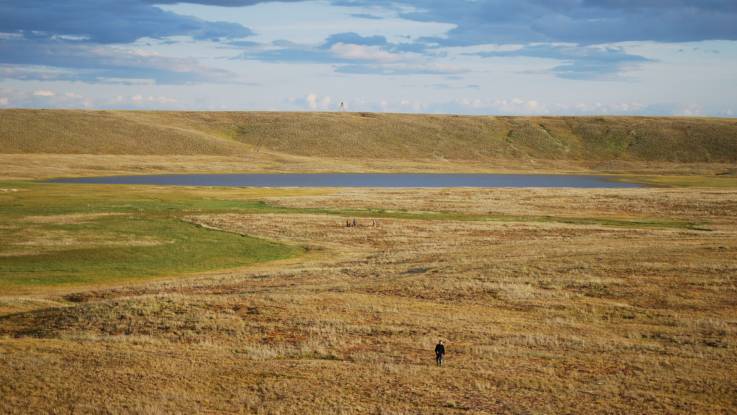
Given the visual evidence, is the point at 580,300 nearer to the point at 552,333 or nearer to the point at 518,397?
the point at 552,333

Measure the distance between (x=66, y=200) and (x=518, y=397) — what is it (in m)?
70.9

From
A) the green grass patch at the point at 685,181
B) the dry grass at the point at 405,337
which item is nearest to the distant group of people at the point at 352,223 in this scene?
the dry grass at the point at 405,337

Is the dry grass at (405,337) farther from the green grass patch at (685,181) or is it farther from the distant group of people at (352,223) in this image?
the green grass patch at (685,181)

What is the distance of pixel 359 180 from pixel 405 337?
109 metres

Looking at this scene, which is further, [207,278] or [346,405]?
[207,278]

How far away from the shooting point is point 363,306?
96.3 ft

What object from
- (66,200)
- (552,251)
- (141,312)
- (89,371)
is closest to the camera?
(89,371)

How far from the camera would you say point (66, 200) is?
77.8m

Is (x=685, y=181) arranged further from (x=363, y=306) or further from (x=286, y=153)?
(x=363, y=306)

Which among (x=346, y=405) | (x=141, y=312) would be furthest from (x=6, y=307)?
(x=346, y=405)

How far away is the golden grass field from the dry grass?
10 cm

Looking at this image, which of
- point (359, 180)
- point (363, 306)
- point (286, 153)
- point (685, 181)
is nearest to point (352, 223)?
point (363, 306)

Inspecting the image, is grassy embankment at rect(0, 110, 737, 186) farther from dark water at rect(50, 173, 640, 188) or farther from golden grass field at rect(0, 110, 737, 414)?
golden grass field at rect(0, 110, 737, 414)

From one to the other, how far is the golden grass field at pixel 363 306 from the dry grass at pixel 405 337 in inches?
3.9
